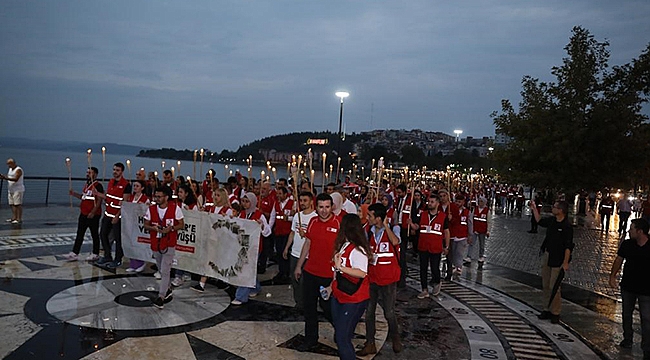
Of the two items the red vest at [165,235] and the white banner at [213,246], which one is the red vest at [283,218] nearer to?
the white banner at [213,246]

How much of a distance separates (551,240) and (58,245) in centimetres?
1101

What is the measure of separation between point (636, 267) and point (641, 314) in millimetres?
643

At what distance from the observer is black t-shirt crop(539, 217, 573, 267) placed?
298 inches

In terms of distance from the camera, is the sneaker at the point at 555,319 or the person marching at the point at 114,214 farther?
the person marching at the point at 114,214

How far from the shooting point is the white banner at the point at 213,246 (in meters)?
8.00

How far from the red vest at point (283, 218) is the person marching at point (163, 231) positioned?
9.33 feet

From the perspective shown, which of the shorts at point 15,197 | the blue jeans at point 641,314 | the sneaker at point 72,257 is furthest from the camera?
the shorts at point 15,197

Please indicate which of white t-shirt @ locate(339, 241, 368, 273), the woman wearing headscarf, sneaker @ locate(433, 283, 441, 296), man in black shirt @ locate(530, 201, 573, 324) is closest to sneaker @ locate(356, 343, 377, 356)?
white t-shirt @ locate(339, 241, 368, 273)

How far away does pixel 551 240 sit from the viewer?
775cm

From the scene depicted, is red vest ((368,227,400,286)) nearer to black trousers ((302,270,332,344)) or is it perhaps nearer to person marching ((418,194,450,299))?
black trousers ((302,270,332,344))

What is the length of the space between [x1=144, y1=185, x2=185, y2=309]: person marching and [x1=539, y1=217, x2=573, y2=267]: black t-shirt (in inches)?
234

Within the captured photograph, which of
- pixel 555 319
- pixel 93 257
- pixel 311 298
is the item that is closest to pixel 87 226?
pixel 93 257

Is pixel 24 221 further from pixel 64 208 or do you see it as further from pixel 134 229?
pixel 134 229

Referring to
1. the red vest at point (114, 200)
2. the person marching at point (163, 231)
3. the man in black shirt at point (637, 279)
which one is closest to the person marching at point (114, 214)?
the red vest at point (114, 200)
